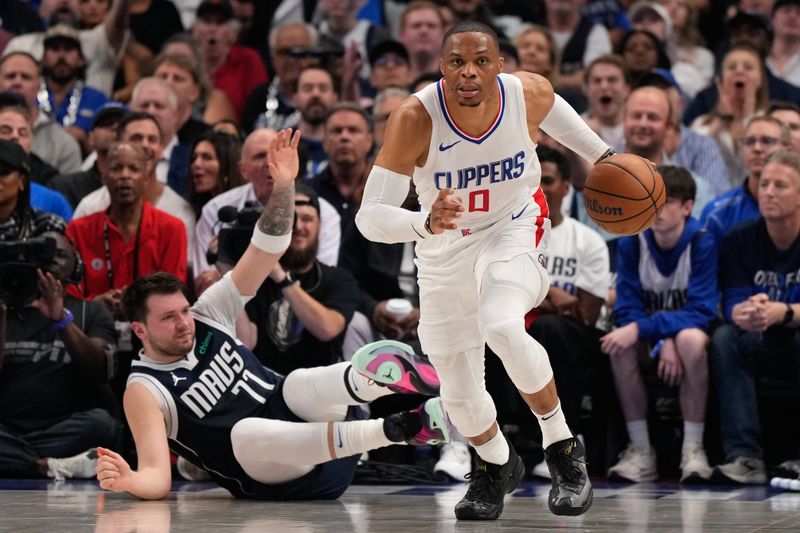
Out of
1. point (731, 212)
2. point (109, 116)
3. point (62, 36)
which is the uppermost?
point (62, 36)

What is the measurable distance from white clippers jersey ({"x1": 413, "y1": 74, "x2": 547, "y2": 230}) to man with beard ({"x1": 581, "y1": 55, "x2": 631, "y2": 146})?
4234 millimetres

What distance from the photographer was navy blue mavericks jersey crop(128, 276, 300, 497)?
257 inches

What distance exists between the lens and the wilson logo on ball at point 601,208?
5.99m

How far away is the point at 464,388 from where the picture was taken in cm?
599

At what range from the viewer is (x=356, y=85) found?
36.9 ft

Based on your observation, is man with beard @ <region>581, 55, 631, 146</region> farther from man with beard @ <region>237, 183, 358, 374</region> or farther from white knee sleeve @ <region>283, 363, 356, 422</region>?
white knee sleeve @ <region>283, 363, 356, 422</region>

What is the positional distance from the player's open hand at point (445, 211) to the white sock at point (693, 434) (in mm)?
3284

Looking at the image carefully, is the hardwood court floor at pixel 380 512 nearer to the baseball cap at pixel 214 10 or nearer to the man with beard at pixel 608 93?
the man with beard at pixel 608 93

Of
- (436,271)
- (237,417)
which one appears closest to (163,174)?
(237,417)

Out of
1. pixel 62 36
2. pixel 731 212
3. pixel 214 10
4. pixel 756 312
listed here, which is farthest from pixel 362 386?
pixel 214 10

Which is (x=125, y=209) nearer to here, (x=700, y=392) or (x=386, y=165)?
(x=386, y=165)

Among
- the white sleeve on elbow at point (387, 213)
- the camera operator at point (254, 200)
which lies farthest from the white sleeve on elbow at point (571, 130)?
the camera operator at point (254, 200)

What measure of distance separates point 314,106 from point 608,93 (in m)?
2.24

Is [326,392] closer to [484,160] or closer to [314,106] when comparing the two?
[484,160]
